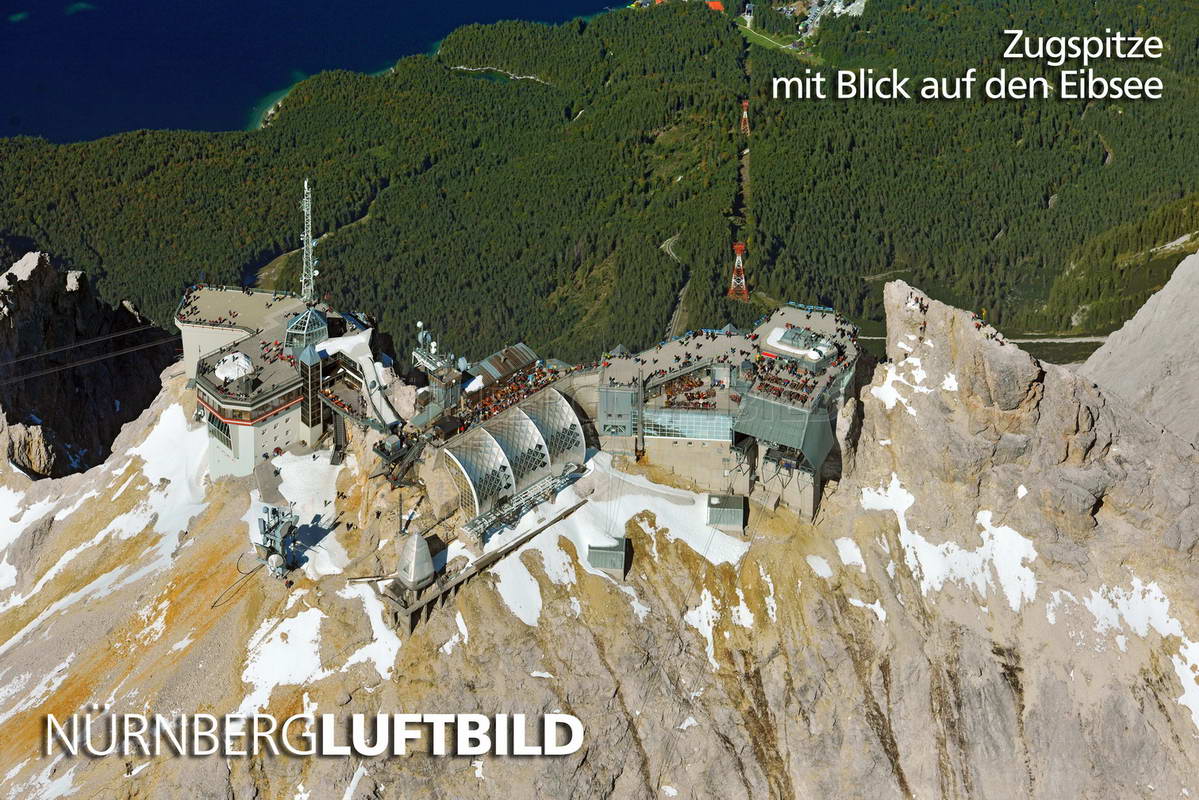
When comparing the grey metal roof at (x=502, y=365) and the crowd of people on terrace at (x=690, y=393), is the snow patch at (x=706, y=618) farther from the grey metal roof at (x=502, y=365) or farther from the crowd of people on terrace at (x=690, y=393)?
the grey metal roof at (x=502, y=365)

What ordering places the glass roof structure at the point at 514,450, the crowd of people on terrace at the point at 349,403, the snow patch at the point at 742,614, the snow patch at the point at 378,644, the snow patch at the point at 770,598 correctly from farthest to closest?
the crowd of people on terrace at the point at 349,403 < the snow patch at the point at 770,598 < the snow patch at the point at 742,614 < the glass roof structure at the point at 514,450 < the snow patch at the point at 378,644

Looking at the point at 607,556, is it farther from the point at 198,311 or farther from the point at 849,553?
the point at 198,311

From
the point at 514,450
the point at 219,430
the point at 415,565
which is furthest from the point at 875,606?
the point at 219,430

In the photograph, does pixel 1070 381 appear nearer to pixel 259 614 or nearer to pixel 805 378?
pixel 805 378

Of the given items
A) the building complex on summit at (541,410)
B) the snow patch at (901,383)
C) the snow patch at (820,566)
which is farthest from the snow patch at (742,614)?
the snow patch at (901,383)

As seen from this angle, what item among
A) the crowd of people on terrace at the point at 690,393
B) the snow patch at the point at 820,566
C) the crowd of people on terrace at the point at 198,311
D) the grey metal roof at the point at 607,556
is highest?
the crowd of people on terrace at the point at 198,311

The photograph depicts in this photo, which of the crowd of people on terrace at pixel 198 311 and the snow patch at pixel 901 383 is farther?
the crowd of people on terrace at pixel 198 311
